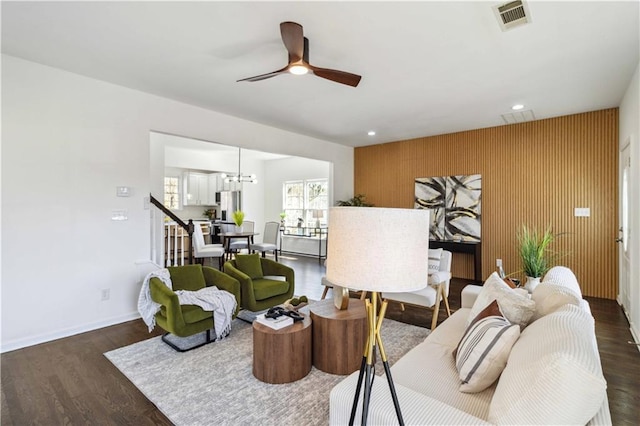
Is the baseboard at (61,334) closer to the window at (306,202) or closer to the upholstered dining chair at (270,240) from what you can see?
the upholstered dining chair at (270,240)

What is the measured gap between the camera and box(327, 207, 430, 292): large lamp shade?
46.3 inches

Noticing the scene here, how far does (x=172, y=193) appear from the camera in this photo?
357 inches

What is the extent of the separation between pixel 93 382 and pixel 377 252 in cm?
258

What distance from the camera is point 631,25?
2.46 m

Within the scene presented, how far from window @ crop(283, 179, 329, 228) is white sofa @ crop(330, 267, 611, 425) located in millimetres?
6898

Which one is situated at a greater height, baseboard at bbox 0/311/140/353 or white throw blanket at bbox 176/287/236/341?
white throw blanket at bbox 176/287/236/341

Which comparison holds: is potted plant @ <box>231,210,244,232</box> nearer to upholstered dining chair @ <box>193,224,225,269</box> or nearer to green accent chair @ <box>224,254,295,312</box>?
upholstered dining chair @ <box>193,224,225,269</box>

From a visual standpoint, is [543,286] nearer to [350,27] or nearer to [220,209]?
[350,27]

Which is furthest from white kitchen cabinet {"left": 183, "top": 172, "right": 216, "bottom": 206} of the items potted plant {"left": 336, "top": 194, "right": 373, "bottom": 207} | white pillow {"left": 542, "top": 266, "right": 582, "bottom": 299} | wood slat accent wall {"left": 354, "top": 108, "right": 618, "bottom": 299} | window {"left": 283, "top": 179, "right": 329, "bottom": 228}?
white pillow {"left": 542, "top": 266, "right": 582, "bottom": 299}

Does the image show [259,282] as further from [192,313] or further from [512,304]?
[512,304]

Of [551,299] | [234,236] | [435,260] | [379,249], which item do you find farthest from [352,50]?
[234,236]

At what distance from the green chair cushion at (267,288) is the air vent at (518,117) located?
408 cm

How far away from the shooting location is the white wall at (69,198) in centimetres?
304

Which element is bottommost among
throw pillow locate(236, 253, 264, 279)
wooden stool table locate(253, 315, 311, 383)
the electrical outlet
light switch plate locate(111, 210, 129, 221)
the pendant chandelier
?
wooden stool table locate(253, 315, 311, 383)
